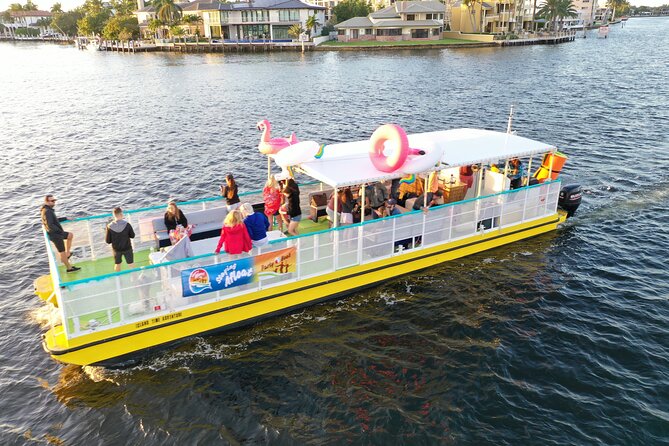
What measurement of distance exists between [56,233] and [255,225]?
523 centimetres

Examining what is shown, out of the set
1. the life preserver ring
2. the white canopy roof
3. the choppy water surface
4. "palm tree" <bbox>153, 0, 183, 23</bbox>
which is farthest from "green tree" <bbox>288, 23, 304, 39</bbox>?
the life preserver ring

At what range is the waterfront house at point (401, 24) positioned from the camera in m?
124

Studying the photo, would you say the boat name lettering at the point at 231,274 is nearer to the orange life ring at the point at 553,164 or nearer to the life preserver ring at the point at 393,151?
the life preserver ring at the point at 393,151

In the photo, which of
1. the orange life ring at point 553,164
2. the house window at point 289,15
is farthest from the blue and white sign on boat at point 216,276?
the house window at point 289,15

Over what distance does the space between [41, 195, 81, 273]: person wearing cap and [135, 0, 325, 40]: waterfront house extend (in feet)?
407

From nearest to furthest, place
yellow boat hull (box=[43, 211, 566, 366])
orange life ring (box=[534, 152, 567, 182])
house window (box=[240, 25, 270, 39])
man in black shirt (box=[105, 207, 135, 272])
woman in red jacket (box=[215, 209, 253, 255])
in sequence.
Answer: yellow boat hull (box=[43, 211, 566, 366]) < woman in red jacket (box=[215, 209, 253, 255]) < man in black shirt (box=[105, 207, 135, 272]) < orange life ring (box=[534, 152, 567, 182]) < house window (box=[240, 25, 270, 39])

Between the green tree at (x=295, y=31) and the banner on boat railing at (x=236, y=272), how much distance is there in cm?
11892

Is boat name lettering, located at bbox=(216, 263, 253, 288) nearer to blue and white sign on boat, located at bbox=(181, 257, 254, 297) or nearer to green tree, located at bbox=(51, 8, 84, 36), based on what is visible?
blue and white sign on boat, located at bbox=(181, 257, 254, 297)

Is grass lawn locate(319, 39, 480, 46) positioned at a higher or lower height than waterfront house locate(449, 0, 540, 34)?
lower

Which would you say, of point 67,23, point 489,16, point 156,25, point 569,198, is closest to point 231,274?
point 569,198

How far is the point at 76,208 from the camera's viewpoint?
85.6 ft

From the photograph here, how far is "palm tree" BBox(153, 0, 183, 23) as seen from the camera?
436 feet

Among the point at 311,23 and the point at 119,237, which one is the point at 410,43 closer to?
the point at 311,23

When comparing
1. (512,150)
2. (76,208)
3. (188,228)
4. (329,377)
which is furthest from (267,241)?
(76,208)
